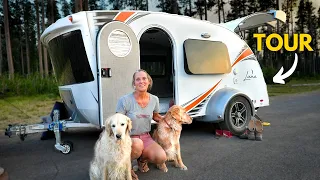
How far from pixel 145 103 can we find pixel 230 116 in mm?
3015

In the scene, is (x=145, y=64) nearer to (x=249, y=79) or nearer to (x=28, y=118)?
(x=249, y=79)

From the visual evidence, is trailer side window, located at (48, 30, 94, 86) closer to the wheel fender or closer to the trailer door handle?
the trailer door handle

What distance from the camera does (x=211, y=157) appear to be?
16.0 feet

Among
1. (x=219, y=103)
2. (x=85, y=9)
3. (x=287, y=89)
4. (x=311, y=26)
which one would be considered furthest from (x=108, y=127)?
(x=311, y=26)

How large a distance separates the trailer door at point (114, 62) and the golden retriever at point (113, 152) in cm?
181

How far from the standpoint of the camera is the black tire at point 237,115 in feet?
20.9

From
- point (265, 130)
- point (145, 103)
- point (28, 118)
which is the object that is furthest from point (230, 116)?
point (28, 118)

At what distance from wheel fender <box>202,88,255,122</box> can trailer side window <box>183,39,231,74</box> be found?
0.48 meters

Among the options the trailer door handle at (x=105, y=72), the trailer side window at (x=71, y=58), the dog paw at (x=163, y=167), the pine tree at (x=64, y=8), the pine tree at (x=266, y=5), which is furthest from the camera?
the pine tree at (x=266, y=5)

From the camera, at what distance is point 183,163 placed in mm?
4555

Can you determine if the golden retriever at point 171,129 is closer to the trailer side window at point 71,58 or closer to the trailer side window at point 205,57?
the trailer side window at point 71,58

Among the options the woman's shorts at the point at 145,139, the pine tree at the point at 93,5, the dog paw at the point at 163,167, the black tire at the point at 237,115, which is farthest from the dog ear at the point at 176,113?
the pine tree at the point at 93,5

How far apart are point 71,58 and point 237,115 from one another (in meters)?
3.67

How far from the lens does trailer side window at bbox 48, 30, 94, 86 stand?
5.21m
